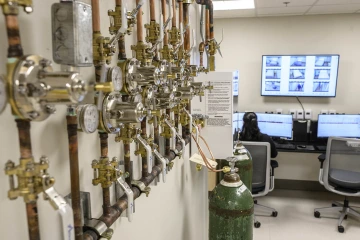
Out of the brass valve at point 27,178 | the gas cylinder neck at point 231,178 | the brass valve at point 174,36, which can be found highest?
the brass valve at point 174,36

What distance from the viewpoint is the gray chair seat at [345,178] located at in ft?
11.5

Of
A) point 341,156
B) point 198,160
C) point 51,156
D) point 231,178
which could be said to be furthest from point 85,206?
point 341,156

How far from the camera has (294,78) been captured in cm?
451

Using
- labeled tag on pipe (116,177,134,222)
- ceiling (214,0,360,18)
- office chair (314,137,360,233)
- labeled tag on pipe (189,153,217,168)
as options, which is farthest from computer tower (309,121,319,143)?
labeled tag on pipe (116,177,134,222)

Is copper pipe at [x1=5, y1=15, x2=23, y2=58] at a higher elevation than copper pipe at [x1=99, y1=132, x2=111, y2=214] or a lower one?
higher

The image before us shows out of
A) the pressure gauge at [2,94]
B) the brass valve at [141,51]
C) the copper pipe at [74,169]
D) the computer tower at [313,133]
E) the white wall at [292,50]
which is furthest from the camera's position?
the computer tower at [313,133]

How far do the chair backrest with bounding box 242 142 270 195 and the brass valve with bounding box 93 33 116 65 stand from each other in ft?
9.86

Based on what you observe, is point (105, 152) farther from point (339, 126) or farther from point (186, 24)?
point (339, 126)

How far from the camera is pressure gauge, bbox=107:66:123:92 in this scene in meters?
0.76

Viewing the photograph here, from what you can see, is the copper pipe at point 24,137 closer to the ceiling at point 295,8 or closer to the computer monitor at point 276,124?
the ceiling at point 295,8

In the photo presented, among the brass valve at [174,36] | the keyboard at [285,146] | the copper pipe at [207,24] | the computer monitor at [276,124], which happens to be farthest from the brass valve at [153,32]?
the keyboard at [285,146]

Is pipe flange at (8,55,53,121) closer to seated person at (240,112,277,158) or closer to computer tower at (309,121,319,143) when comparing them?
seated person at (240,112,277,158)

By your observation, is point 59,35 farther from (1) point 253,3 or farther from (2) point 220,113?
(1) point 253,3

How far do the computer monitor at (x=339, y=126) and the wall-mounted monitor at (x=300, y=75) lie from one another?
0.34m
